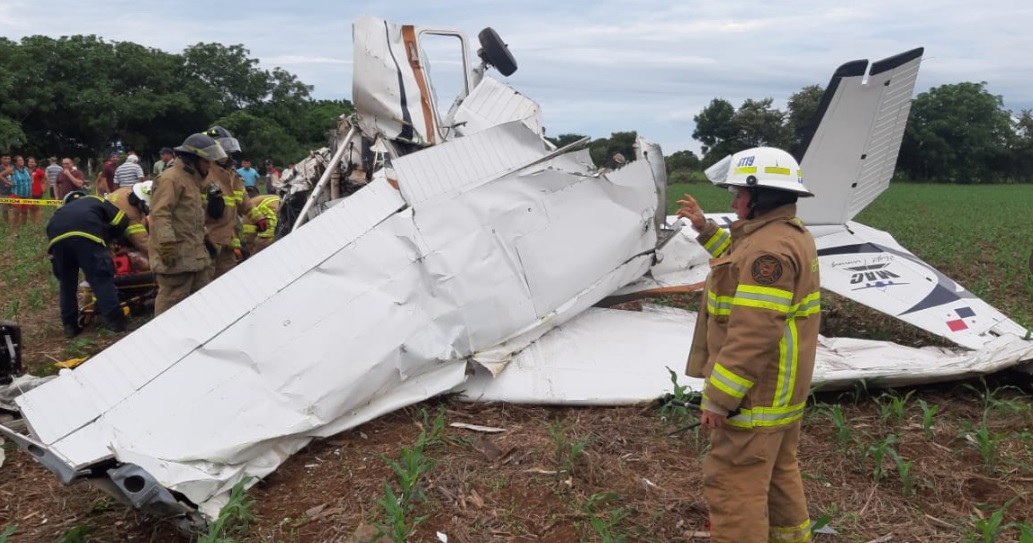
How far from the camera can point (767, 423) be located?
2621mm

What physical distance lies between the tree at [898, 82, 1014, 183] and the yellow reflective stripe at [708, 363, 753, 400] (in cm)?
5819

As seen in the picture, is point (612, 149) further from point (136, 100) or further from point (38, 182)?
point (136, 100)

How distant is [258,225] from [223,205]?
895 mm

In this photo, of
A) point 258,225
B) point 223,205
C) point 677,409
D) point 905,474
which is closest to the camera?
point 905,474

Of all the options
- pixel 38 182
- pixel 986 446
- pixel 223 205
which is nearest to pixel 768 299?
pixel 986 446

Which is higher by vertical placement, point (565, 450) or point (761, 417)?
point (761, 417)

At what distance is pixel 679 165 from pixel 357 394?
43.4 m

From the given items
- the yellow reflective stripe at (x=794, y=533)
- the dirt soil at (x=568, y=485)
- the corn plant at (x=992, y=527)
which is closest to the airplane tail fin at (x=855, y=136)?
the dirt soil at (x=568, y=485)

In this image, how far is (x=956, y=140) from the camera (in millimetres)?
56781

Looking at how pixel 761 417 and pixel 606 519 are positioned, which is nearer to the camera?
pixel 761 417

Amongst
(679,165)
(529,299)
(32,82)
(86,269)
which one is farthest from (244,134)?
(529,299)

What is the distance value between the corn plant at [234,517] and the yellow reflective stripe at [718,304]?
2042 mm

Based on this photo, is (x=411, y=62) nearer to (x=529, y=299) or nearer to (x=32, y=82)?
(x=529, y=299)

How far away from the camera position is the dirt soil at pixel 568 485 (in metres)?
3.18
